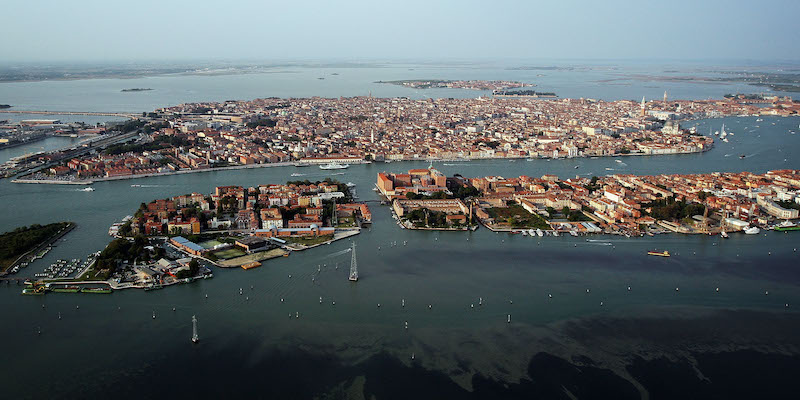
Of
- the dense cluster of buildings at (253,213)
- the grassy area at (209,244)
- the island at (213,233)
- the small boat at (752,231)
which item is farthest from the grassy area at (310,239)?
the small boat at (752,231)

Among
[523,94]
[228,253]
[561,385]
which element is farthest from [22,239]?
[523,94]

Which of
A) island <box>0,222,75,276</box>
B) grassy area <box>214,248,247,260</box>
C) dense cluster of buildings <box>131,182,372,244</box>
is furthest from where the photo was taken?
dense cluster of buildings <box>131,182,372,244</box>

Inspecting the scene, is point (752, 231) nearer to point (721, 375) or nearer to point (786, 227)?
point (786, 227)

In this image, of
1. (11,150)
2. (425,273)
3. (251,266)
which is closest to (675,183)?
(425,273)

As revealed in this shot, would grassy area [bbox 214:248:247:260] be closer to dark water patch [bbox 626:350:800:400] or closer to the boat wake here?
the boat wake

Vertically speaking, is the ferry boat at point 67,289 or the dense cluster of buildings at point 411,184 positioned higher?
the dense cluster of buildings at point 411,184

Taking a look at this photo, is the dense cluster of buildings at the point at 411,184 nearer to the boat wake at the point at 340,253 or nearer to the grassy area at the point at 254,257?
the boat wake at the point at 340,253

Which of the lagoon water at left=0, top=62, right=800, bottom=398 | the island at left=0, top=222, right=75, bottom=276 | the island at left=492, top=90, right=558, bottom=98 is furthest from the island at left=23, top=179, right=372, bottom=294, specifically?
the island at left=492, top=90, right=558, bottom=98
